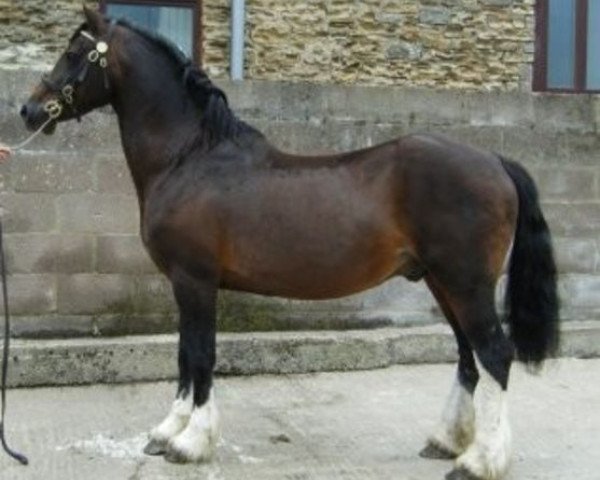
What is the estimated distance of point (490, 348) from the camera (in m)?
4.25

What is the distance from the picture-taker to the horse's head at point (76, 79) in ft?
15.0

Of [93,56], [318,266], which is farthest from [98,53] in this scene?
[318,266]

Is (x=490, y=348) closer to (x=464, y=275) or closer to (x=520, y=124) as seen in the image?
(x=464, y=275)

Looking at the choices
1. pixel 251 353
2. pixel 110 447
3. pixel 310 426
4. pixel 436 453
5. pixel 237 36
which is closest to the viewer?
pixel 436 453

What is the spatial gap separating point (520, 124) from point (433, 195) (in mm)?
3129

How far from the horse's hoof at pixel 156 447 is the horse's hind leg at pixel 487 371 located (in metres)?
1.37

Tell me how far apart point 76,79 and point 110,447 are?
72.3 inches

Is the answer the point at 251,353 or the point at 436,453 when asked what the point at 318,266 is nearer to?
the point at 436,453

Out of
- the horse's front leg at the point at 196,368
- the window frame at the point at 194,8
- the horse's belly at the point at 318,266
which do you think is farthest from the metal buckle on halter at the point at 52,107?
the window frame at the point at 194,8

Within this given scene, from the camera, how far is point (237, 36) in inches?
352

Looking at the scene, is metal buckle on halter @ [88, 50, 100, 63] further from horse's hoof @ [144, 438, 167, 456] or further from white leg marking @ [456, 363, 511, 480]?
white leg marking @ [456, 363, 511, 480]

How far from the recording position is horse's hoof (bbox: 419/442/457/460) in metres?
4.61

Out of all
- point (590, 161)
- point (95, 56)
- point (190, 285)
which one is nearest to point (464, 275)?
point (190, 285)

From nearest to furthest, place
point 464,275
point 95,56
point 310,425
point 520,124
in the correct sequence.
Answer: point 464,275
point 95,56
point 310,425
point 520,124
